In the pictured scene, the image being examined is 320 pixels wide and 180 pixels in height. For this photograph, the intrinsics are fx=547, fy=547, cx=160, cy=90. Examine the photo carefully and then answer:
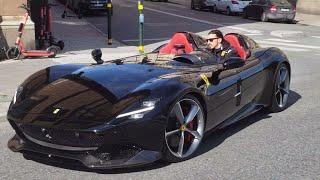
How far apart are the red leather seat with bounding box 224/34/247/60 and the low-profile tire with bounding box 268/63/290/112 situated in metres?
0.61

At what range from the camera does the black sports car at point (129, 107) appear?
4738 millimetres

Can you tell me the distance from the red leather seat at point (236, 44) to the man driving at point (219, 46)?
93 millimetres

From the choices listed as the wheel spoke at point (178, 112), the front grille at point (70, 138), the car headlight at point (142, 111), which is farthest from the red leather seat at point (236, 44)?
the front grille at point (70, 138)

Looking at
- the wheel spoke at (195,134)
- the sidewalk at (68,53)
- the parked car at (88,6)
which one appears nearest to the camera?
the wheel spoke at (195,134)

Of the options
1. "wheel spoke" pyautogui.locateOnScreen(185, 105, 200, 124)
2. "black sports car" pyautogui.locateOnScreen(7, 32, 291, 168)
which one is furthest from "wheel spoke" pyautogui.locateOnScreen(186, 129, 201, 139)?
"wheel spoke" pyautogui.locateOnScreen(185, 105, 200, 124)

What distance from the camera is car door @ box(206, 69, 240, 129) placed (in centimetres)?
575

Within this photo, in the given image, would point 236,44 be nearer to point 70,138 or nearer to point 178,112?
point 178,112

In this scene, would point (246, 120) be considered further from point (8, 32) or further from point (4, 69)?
point (8, 32)

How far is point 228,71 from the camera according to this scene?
20.2 feet

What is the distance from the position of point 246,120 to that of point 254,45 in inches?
44.8

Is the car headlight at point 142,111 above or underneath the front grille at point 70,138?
above

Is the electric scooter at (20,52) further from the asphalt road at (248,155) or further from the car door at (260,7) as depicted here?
the car door at (260,7)

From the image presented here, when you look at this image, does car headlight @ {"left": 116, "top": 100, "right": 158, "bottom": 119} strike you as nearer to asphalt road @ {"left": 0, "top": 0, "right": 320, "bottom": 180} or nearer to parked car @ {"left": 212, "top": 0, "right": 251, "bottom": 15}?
asphalt road @ {"left": 0, "top": 0, "right": 320, "bottom": 180}

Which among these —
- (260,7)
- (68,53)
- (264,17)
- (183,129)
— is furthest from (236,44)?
(260,7)
